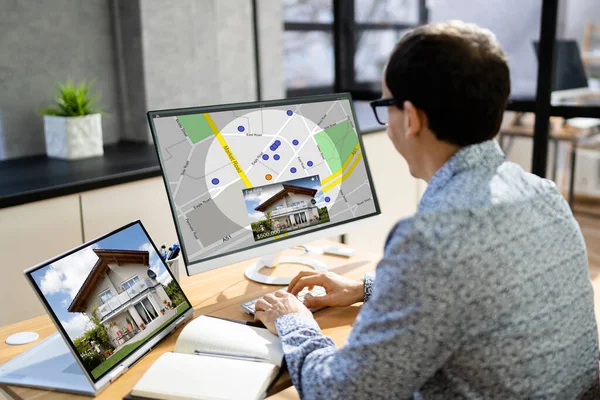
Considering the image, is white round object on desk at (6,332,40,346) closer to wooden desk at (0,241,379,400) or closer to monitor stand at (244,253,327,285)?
wooden desk at (0,241,379,400)

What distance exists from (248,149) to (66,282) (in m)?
0.58

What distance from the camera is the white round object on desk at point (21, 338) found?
135 centimetres

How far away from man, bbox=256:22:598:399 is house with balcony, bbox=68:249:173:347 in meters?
0.38

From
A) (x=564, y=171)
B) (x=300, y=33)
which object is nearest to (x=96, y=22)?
(x=300, y=33)

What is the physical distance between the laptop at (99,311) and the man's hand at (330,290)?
11.0 inches

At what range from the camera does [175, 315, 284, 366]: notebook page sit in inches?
47.8

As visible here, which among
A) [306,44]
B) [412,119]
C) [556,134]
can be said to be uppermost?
[306,44]

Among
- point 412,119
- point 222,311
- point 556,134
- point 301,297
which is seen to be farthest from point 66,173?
point 556,134

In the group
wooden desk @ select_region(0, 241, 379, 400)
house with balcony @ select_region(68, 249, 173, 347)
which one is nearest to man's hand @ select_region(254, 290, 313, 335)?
wooden desk @ select_region(0, 241, 379, 400)

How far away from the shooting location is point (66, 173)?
215 cm

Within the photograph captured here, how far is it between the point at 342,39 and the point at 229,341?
2.33m

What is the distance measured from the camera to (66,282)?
1160mm

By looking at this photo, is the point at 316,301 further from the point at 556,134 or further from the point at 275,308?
the point at 556,134

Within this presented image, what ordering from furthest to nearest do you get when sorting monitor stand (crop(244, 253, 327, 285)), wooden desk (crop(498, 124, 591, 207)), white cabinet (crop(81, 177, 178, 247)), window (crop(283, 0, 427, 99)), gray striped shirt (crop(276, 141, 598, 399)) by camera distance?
1. window (crop(283, 0, 427, 99))
2. wooden desk (crop(498, 124, 591, 207))
3. white cabinet (crop(81, 177, 178, 247))
4. monitor stand (crop(244, 253, 327, 285))
5. gray striped shirt (crop(276, 141, 598, 399))
